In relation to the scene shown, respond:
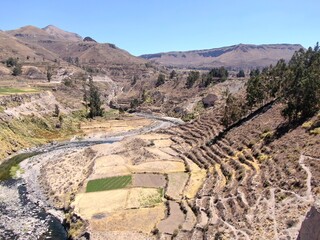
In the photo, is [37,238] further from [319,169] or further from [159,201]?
[319,169]

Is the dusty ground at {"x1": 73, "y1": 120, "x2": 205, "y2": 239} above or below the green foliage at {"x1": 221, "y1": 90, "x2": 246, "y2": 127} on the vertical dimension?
below

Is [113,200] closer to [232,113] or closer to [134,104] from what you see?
[232,113]

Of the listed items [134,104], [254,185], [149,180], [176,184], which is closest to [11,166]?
[149,180]

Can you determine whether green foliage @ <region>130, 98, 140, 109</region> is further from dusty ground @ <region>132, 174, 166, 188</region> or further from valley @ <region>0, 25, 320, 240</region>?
dusty ground @ <region>132, 174, 166, 188</region>

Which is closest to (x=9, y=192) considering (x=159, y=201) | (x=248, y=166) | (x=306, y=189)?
(x=159, y=201)

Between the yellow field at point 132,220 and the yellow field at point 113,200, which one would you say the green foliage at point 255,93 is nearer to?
the yellow field at point 113,200

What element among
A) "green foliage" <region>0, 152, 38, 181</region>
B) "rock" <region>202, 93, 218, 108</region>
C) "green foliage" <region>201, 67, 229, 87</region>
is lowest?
"green foliage" <region>0, 152, 38, 181</region>

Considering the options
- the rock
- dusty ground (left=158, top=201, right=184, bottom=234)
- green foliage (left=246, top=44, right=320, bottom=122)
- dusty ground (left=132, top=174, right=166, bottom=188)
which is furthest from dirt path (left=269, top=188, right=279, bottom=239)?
the rock

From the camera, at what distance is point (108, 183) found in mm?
59344

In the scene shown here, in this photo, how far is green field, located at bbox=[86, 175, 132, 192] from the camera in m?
57.3

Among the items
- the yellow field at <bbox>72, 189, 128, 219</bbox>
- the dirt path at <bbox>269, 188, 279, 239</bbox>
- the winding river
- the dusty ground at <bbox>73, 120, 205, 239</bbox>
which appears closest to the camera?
the dirt path at <bbox>269, 188, 279, 239</bbox>

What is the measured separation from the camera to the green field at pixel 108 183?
5731cm

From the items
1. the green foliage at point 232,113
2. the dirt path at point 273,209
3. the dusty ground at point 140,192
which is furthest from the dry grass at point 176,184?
the green foliage at point 232,113

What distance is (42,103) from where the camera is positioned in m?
123
